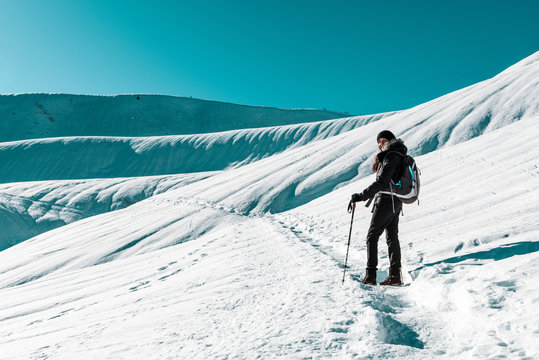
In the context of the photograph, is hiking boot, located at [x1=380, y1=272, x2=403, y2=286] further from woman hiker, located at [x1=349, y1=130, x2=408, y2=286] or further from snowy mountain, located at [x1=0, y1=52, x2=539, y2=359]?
snowy mountain, located at [x1=0, y1=52, x2=539, y2=359]

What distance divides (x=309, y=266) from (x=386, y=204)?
1.56m

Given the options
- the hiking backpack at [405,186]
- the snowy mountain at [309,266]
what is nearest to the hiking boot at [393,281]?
the snowy mountain at [309,266]

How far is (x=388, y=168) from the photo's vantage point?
386cm

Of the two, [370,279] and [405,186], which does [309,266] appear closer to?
[370,279]

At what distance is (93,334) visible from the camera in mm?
3717

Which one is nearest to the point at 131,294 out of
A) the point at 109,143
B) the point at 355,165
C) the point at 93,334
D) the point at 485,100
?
the point at 93,334

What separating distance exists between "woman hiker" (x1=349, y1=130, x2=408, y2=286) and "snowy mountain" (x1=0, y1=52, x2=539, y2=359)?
0.22m

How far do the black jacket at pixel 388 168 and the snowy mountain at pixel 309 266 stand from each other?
1.05 meters

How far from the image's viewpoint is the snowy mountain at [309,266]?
2768mm

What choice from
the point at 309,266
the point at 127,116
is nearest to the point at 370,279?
the point at 309,266

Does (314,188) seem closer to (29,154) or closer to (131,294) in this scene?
(131,294)

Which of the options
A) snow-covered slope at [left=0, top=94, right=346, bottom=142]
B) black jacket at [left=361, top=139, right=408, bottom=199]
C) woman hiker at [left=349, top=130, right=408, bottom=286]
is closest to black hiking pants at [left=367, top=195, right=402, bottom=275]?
woman hiker at [left=349, top=130, right=408, bottom=286]

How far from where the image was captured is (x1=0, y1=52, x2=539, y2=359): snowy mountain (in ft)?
9.08

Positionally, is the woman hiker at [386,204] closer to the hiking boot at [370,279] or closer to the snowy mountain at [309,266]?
the hiking boot at [370,279]
